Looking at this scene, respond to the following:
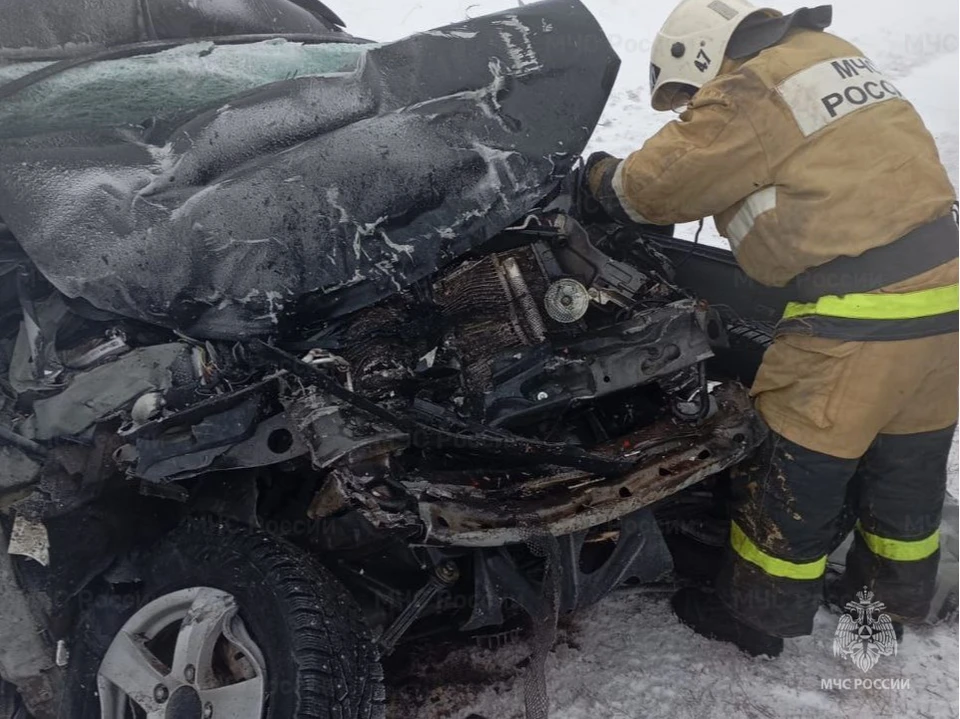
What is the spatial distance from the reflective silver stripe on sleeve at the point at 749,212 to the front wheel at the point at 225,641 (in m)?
1.65

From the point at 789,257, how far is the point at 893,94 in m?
0.58

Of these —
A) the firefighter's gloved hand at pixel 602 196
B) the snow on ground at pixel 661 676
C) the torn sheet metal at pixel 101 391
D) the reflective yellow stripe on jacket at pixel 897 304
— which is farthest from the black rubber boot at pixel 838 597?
the torn sheet metal at pixel 101 391

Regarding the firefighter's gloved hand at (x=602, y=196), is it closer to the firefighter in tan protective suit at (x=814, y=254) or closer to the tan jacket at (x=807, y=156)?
the firefighter in tan protective suit at (x=814, y=254)

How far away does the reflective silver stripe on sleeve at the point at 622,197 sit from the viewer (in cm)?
238

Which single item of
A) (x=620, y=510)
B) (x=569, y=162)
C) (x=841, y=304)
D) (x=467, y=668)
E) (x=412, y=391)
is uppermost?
(x=569, y=162)

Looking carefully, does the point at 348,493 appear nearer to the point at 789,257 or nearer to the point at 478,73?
the point at 478,73

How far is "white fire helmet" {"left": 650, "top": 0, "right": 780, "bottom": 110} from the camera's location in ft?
7.73

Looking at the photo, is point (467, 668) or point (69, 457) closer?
point (69, 457)

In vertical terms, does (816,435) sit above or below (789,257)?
below

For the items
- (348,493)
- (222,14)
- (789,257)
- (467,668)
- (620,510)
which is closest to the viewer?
(348,493)

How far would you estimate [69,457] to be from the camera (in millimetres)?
2189

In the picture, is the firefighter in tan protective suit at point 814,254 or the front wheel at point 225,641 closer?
the front wheel at point 225,641

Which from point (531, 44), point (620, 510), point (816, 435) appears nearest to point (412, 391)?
point (620, 510)

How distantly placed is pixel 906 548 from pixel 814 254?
1143 mm
